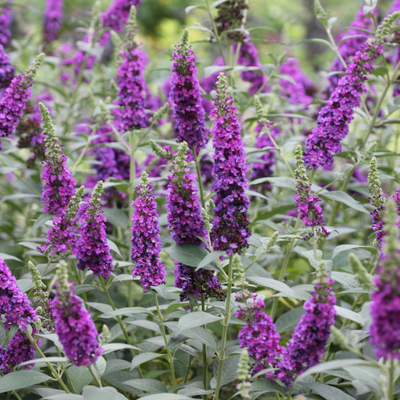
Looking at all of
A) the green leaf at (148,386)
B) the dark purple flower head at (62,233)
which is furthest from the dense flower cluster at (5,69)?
the green leaf at (148,386)

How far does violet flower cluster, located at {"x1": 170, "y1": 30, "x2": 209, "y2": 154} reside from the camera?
288 cm

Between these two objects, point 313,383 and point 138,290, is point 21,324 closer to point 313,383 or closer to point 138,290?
point 313,383

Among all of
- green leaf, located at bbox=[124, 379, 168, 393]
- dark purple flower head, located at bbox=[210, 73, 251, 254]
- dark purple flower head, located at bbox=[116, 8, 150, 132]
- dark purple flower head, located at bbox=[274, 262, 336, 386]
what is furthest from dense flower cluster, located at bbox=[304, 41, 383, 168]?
green leaf, located at bbox=[124, 379, 168, 393]

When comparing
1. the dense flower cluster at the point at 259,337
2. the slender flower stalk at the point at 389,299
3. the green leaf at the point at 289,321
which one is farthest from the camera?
the green leaf at the point at 289,321

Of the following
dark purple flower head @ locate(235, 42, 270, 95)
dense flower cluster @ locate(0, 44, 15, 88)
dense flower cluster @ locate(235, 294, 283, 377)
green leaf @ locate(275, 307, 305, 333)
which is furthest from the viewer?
dark purple flower head @ locate(235, 42, 270, 95)

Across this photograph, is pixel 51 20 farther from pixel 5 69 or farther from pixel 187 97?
pixel 187 97

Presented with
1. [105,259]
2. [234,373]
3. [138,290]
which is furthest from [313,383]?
[138,290]

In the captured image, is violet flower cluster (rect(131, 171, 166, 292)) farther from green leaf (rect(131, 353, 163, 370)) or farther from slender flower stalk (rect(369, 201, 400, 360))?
slender flower stalk (rect(369, 201, 400, 360))

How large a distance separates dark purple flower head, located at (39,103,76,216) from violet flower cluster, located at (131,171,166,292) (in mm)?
666

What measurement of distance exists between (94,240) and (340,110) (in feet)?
6.55

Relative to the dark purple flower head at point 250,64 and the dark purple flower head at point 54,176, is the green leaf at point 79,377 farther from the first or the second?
the dark purple flower head at point 250,64

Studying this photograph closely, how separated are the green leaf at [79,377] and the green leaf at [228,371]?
2.82 ft

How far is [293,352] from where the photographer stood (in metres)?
2.14

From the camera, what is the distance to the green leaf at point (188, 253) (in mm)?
2476
